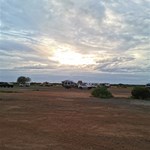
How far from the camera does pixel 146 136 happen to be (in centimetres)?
1397

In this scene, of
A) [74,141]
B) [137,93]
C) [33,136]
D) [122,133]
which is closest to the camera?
[74,141]

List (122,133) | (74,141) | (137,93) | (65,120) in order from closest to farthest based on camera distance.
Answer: (74,141) → (122,133) → (65,120) → (137,93)

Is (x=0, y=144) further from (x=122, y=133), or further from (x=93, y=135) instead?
(x=122, y=133)

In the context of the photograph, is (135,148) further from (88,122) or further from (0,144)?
(88,122)

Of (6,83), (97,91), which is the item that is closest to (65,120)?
(97,91)

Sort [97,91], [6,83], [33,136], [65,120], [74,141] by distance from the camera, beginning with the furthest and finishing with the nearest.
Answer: [6,83], [97,91], [65,120], [33,136], [74,141]

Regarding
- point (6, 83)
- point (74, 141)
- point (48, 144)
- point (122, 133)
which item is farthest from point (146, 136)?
point (6, 83)

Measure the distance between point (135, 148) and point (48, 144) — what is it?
2.81 meters

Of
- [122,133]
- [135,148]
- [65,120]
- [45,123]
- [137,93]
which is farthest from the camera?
[137,93]

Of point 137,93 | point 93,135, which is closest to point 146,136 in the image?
point 93,135

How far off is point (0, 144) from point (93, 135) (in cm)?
391

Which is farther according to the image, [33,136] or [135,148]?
[33,136]

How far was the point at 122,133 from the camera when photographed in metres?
14.7

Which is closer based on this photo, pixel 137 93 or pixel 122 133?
pixel 122 133
